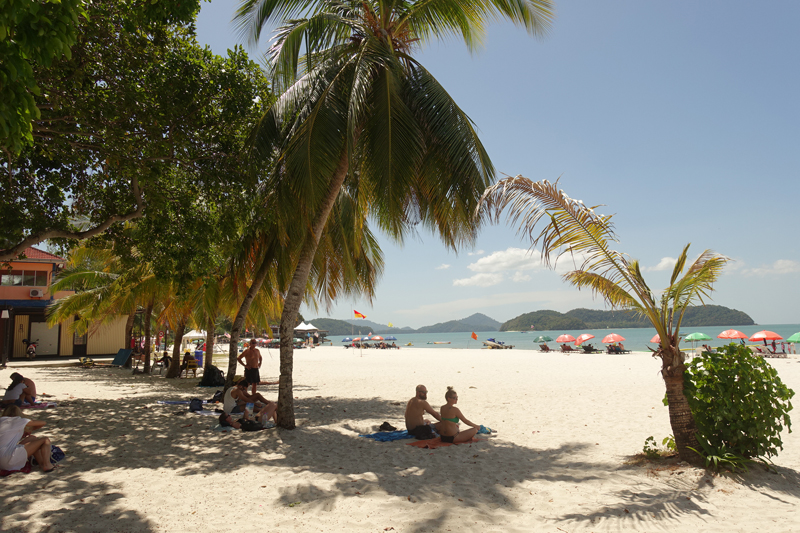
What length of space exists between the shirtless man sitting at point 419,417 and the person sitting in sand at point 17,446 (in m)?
4.39

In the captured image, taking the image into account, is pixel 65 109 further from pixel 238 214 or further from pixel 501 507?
pixel 501 507

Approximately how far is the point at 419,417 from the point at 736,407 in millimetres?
3940

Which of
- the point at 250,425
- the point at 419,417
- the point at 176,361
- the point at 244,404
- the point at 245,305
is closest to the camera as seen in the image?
the point at 419,417

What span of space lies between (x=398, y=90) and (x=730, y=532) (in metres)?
6.85

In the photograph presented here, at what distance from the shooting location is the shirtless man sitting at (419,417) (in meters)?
6.96

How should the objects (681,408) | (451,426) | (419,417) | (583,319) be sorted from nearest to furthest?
(681,408) < (451,426) < (419,417) < (583,319)

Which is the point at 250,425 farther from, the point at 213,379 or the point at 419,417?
the point at 213,379

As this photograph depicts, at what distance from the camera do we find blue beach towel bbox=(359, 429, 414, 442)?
7.16 m

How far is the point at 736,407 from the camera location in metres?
5.04

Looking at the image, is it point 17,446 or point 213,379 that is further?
point 213,379

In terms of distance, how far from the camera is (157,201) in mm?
8242

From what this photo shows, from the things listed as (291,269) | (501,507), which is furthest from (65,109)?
(501,507)

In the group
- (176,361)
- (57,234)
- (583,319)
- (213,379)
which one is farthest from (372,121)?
(583,319)

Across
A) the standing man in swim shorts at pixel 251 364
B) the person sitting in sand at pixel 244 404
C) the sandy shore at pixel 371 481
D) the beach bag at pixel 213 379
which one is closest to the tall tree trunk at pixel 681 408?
the sandy shore at pixel 371 481
